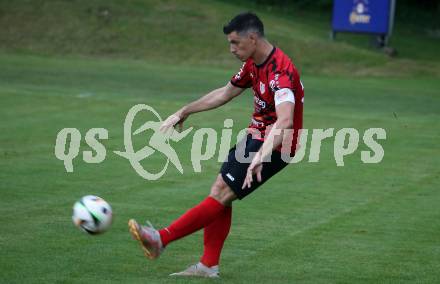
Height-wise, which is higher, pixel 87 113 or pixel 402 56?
pixel 87 113

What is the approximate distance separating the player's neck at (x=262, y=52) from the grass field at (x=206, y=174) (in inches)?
70.4

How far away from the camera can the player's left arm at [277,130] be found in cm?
762

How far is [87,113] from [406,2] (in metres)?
33.7

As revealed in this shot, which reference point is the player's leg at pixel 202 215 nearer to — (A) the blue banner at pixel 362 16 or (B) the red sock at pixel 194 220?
(B) the red sock at pixel 194 220

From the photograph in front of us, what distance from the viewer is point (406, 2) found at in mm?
50469

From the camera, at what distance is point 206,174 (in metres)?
13.8

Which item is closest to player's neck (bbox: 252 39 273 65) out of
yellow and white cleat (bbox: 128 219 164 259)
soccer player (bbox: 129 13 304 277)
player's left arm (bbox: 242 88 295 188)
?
soccer player (bbox: 129 13 304 277)

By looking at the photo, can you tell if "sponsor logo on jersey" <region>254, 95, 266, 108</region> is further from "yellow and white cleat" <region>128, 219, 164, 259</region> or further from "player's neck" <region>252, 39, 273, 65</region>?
"yellow and white cleat" <region>128, 219, 164, 259</region>

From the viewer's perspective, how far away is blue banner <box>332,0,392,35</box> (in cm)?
3369

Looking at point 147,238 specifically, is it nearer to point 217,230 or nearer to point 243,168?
point 217,230

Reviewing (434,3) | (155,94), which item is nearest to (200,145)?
(155,94)

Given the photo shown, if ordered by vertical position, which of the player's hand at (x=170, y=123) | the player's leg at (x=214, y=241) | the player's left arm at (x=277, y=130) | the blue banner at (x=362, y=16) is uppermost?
the player's left arm at (x=277, y=130)

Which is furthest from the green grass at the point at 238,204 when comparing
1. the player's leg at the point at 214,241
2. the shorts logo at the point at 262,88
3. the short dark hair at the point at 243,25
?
the short dark hair at the point at 243,25

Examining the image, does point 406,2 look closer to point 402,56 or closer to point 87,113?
point 402,56
